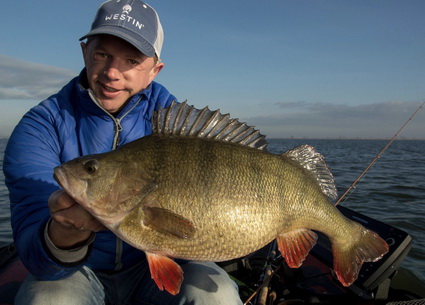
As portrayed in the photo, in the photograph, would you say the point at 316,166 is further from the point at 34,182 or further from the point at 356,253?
the point at 34,182

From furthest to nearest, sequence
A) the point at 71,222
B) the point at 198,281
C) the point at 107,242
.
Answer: the point at 107,242, the point at 198,281, the point at 71,222

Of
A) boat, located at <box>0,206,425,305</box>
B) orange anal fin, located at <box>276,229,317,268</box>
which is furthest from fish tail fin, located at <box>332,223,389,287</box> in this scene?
boat, located at <box>0,206,425,305</box>

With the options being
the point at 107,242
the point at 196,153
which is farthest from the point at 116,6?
the point at 107,242

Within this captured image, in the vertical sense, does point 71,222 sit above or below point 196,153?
below

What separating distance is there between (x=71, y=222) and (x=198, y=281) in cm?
111

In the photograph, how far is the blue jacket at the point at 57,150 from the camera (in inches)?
88.7

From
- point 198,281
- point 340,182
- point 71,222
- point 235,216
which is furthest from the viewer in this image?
point 340,182

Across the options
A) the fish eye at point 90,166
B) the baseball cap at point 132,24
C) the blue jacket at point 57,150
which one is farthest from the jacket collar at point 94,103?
the fish eye at point 90,166

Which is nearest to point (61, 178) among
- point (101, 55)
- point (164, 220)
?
point (164, 220)

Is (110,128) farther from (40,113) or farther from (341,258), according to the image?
(341,258)

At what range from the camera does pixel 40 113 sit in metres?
2.85

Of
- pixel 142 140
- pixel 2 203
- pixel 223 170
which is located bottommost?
pixel 2 203

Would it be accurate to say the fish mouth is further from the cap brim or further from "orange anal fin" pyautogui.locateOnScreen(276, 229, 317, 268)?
"orange anal fin" pyautogui.locateOnScreen(276, 229, 317, 268)

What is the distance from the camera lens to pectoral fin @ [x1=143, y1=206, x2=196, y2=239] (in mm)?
2152
